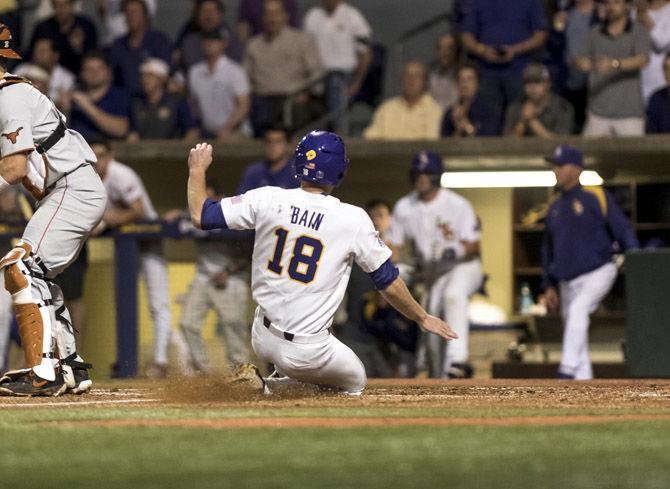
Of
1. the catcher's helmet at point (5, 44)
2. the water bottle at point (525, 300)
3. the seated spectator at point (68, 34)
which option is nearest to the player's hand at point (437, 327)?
the catcher's helmet at point (5, 44)

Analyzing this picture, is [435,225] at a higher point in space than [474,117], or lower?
lower

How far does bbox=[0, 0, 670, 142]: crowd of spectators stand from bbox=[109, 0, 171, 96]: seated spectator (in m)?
0.01

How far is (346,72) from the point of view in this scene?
14531 millimetres

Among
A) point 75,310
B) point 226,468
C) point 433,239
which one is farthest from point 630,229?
point 226,468

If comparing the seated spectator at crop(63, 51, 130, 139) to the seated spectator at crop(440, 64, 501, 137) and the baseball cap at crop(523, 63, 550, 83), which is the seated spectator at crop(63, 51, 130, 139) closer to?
the seated spectator at crop(440, 64, 501, 137)

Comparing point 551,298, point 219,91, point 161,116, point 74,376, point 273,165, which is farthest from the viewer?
point 161,116

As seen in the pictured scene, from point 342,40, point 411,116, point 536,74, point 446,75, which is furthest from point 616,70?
point 342,40

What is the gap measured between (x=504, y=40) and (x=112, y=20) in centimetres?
444

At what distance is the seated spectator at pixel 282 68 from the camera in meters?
14.2

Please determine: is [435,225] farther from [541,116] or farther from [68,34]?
[68,34]

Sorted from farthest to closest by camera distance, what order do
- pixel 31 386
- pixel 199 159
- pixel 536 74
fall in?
pixel 536 74 → pixel 31 386 → pixel 199 159

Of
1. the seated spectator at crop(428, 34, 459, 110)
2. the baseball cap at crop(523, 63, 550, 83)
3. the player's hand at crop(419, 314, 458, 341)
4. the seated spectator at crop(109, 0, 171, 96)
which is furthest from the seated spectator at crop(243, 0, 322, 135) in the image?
the player's hand at crop(419, 314, 458, 341)

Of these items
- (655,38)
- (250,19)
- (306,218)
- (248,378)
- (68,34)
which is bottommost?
(248,378)

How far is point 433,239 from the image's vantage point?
12.0 metres
